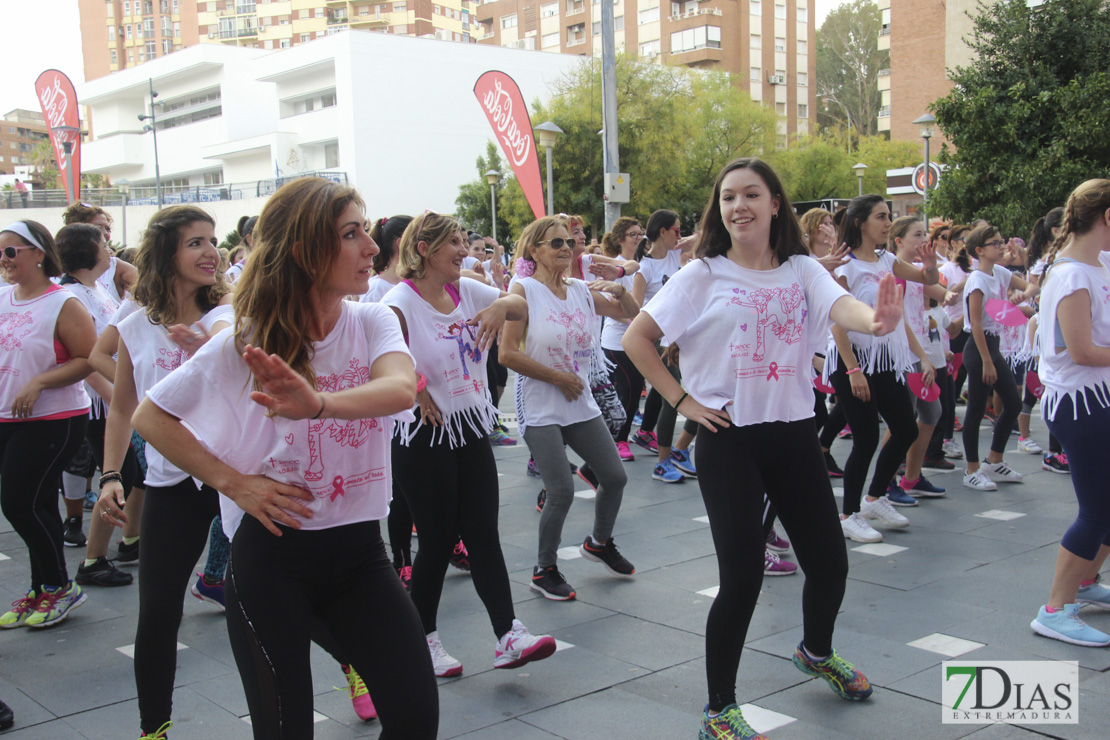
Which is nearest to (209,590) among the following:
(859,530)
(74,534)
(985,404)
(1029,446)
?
(74,534)

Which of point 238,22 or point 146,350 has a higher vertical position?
point 238,22

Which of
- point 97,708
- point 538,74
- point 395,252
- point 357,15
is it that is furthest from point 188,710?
point 357,15

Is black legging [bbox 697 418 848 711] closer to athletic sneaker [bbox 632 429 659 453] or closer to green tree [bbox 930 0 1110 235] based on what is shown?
athletic sneaker [bbox 632 429 659 453]

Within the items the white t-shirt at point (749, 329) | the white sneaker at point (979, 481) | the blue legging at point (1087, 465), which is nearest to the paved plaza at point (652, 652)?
the blue legging at point (1087, 465)

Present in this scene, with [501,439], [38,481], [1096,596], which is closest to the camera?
[1096,596]

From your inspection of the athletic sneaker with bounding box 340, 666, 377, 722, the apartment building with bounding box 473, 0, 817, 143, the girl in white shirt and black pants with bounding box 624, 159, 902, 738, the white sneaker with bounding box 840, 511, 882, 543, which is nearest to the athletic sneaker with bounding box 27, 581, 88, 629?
the athletic sneaker with bounding box 340, 666, 377, 722

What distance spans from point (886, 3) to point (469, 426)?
72647 mm

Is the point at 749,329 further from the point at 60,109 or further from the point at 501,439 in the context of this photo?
the point at 60,109

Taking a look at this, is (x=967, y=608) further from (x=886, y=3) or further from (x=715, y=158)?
(x=886, y=3)

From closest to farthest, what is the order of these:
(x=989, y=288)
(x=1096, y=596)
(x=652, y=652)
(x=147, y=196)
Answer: (x=652, y=652), (x=1096, y=596), (x=989, y=288), (x=147, y=196)

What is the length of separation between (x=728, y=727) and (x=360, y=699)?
1360 mm

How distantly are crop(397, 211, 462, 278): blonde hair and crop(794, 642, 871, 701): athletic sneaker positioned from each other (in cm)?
223

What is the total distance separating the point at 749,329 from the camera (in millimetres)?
3164

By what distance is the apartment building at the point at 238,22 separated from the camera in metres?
89.9
